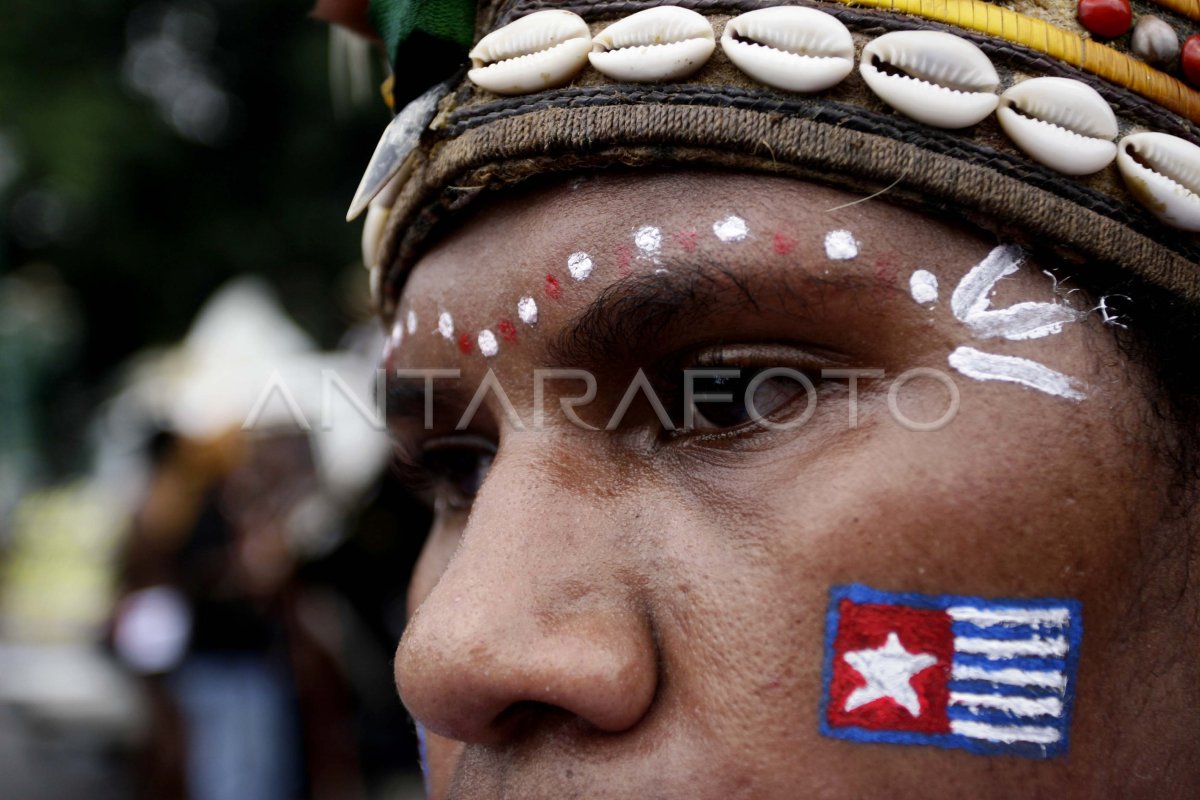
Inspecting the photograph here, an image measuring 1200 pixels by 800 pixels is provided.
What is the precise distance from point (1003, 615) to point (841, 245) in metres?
0.51

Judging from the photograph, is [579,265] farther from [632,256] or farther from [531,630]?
[531,630]

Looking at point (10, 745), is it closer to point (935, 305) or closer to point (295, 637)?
point (295, 637)

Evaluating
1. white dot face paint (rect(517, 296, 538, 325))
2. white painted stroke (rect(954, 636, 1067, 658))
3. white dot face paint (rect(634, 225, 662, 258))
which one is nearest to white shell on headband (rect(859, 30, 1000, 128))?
white dot face paint (rect(634, 225, 662, 258))

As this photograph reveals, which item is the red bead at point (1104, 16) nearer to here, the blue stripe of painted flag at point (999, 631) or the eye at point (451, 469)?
the blue stripe of painted flag at point (999, 631)

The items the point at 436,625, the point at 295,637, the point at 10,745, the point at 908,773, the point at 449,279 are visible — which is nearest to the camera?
the point at 908,773

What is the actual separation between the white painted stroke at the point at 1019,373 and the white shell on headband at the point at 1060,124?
0.27m

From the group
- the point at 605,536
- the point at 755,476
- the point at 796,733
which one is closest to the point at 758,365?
the point at 755,476

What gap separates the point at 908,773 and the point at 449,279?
0.99 m

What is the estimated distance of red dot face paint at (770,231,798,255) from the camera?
4.63ft

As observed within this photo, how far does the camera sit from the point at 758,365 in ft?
4.86

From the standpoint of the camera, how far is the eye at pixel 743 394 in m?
1.46

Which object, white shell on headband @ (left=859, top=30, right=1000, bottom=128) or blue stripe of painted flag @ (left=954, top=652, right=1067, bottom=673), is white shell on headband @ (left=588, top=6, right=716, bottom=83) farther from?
blue stripe of painted flag @ (left=954, top=652, right=1067, bottom=673)

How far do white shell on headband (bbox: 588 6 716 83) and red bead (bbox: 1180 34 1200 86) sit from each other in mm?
666

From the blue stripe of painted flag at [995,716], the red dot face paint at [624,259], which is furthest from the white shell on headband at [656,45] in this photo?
the blue stripe of painted flag at [995,716]
